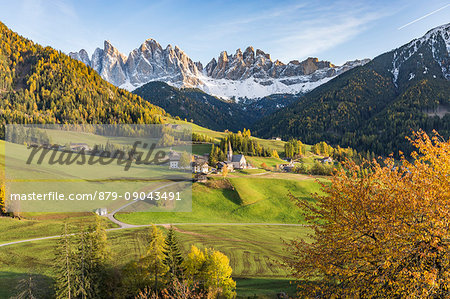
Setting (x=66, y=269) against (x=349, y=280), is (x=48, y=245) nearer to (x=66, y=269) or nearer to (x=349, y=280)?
(x=66, y=269)

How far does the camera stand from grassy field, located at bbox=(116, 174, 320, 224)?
230ft

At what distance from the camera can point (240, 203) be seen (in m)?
81.4

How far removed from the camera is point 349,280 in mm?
12305

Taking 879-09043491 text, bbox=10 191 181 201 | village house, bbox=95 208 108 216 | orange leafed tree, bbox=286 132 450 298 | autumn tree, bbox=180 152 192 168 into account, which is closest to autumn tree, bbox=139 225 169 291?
orange leafed tree, bbox=286 132 450 298

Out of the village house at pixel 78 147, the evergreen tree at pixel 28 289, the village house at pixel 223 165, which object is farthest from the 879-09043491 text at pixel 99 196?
the village house at pixel 78 147

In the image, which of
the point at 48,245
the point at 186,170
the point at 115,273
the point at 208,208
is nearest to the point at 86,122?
the point at 186,170

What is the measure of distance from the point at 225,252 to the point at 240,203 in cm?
3389

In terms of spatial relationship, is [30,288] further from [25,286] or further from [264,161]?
[264,161]

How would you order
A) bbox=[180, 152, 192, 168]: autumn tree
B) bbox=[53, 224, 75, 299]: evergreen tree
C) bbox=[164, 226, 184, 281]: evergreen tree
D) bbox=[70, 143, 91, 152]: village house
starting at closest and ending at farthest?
bbox=[53, 224, 75, 299]: evergreen tree < bbox=[164, 226, 184, 281]: evergreen tree < bbox=[180, 152, 192, 168]: autumn tree < bbox=[70, 143, 91, 152]: village house

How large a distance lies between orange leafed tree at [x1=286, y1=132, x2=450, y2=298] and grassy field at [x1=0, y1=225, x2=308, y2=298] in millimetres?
22594

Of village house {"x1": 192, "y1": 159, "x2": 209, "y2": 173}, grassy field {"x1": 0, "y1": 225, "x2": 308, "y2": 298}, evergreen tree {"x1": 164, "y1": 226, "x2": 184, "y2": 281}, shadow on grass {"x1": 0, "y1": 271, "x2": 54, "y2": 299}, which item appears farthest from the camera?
village house {"x1": 192, "y1": 159, "x2": 209, "y2": 173}

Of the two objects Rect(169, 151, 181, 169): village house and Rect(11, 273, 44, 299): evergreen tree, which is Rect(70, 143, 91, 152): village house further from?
Rect(11, 273, 44, 299): evergreen tree

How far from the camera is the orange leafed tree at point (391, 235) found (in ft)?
33.8

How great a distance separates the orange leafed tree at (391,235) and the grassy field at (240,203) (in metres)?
57.7
